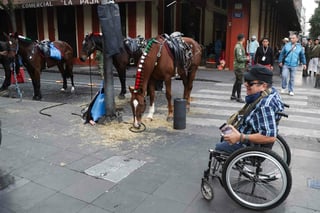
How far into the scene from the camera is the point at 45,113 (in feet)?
25.0

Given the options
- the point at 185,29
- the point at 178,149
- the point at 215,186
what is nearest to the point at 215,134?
the point at 178,149

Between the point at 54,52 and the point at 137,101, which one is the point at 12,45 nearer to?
the point at 54,52

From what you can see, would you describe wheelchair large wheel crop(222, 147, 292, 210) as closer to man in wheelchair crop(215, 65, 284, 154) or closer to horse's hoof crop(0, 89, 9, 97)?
man in wheelchair crop(215, 65, 284, 154)

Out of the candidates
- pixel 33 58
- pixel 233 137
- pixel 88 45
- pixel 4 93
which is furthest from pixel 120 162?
pixel 4 93

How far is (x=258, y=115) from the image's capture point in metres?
3.34

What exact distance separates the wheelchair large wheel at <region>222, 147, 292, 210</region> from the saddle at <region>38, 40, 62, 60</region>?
7824mm

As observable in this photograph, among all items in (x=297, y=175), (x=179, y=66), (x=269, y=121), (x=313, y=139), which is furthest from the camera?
(x=179, y=66)

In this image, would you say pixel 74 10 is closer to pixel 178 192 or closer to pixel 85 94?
pixel 85 94

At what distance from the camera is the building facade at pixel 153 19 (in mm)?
17600

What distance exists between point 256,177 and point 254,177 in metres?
0.02

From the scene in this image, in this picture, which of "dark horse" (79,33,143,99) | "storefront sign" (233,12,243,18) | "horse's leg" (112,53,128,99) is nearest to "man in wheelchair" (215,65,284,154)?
"dark horse" (79,33,143,99)

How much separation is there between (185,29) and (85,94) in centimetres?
1217

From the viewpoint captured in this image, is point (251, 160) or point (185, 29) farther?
point (185, 29)

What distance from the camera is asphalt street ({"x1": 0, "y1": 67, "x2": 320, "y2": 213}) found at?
3604mm
